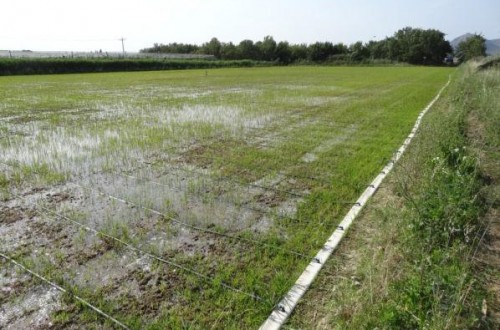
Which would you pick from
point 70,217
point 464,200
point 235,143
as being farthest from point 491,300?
point 235,143

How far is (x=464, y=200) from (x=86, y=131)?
26.3ft

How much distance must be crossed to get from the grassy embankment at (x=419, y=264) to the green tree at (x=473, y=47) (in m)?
61.5

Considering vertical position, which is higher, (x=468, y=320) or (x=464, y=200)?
(x=464, y=200)

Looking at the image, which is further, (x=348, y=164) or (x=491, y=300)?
(x=348, y=164)

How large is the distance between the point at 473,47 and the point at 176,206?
71.0 m

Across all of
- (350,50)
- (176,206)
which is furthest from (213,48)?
(176,206)

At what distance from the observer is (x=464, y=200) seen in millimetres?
3643

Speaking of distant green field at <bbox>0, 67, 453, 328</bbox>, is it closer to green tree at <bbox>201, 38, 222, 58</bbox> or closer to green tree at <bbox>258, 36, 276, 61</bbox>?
green tree at <bbox>258, 36, 276, 61</bbox>

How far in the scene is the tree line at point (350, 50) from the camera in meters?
70.2

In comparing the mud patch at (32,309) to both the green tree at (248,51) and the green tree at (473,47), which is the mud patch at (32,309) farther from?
the green tree at (248,51)

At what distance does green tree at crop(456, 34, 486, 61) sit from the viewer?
193ft

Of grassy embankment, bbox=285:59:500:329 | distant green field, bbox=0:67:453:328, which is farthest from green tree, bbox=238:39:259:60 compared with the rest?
grassy embankment, bbox=285:59:500:329

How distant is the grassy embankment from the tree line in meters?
68.2

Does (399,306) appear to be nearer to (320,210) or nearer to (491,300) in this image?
(491,300)
